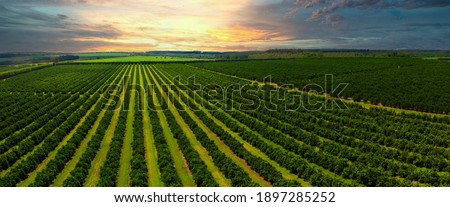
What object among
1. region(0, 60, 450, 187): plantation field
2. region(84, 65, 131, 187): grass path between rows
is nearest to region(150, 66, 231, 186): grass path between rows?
region(0, 60, 450, 187): plantation field

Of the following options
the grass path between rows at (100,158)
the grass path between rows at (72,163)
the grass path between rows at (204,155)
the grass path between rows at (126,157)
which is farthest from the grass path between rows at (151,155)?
the grass path between rows at (72,163)

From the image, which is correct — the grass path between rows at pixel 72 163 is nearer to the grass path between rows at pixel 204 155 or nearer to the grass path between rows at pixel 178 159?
the grass path between rows at pixel 178 159

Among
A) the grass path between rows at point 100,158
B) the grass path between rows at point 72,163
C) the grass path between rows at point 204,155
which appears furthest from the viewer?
the grass path between rows at point 72,163

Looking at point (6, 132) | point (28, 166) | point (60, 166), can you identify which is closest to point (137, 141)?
point (60, 166)

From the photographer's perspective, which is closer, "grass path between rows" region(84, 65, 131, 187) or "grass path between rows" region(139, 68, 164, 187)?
"grass path between rows" region(139, 68, 164, 187)

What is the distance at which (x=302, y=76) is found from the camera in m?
118

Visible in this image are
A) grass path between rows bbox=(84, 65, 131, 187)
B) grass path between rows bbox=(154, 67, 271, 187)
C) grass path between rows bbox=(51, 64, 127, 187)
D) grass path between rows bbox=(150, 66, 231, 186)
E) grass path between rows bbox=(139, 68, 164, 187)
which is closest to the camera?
grass path between rows bbox=(139, 68, 164, 187)

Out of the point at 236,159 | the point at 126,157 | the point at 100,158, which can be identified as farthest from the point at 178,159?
the point at 100,158

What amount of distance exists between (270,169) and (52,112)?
48.3 m

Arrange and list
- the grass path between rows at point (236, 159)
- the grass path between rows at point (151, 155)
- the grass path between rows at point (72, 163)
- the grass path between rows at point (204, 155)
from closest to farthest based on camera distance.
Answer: the grass path between rows at point (151, 155) < the grass path between rows at point (204, 155) < the grass path between rows at point (236, 159) < the grass path between rows at point (72, 163)

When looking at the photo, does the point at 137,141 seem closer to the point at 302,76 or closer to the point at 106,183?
the point at 106,183

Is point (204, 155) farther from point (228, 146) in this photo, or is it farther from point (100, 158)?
point (100, 158)

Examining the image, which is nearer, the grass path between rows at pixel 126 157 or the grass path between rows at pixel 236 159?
the grass path between rows at pixel 126 157

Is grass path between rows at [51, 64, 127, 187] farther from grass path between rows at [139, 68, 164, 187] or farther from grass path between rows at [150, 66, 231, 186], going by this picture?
grass path between rows at [150, 66, 231, 186]
